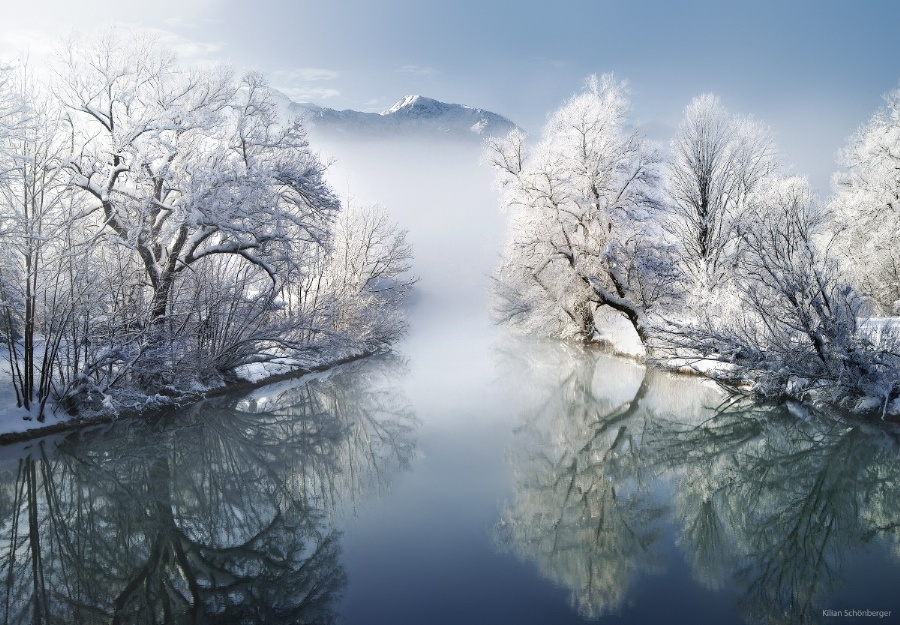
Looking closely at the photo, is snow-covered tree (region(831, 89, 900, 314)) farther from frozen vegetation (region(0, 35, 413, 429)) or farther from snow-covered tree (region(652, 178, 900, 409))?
frozen vegetation (region(0, 35, 413, 429))

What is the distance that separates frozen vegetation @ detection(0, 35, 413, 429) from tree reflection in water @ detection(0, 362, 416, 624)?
1720mm

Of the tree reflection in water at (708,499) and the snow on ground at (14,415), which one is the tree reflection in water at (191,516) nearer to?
the snow on ground at (14,415)

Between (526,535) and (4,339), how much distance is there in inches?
464

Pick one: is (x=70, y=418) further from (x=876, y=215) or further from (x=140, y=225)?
(x=876, y=215)

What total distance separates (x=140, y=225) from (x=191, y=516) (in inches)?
333

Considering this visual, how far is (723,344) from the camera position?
47.8ft

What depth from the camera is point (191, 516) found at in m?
8.02

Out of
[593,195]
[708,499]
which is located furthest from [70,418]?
[593,195]

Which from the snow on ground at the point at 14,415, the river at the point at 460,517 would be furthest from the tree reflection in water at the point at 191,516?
the snow on ground at the point at 14,415

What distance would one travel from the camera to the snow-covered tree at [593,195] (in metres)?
22.8

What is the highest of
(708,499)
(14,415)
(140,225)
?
(140,225)

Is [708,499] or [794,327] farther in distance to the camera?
[794,327]

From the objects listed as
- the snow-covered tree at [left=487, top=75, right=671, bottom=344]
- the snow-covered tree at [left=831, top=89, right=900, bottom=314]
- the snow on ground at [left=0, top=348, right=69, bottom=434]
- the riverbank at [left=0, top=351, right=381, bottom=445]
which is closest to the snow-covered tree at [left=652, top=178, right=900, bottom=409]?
the snow-covered tree at [left=487, top=75, right=671, bottom=344]

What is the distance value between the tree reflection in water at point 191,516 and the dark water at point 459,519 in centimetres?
4
